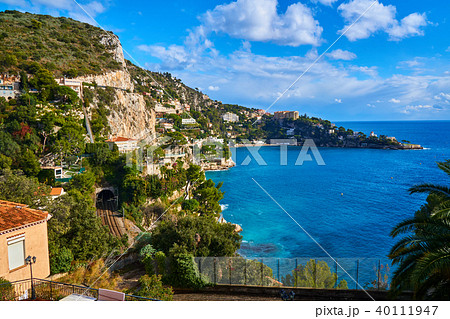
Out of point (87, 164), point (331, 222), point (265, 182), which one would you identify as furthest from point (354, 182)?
point (87, 164)

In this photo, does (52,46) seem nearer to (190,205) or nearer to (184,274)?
(190,205)

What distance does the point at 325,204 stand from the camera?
30984 mm

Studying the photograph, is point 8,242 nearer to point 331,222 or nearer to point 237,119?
point 331,222

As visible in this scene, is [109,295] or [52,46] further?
[52,46]

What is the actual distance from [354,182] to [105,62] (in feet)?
126

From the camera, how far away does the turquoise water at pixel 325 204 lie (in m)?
20.9

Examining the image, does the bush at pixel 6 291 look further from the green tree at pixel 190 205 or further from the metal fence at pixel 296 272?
the green tree at pixel 190 205

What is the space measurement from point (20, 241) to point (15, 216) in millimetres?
692

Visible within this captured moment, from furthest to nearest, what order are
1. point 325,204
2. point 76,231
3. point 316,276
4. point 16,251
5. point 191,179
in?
point 325,204 → point 191,179 → point 76,231 → point 316,276 → point 16,251

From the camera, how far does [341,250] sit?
64.7 ft

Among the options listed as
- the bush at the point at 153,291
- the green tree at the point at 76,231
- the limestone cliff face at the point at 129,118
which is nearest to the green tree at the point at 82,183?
the green tree at the point at 76,231

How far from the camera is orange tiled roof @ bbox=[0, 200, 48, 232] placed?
7152 millimetres

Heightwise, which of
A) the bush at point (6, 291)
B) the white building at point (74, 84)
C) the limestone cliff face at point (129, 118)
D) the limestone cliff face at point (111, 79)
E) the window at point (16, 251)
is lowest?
the bush at point (6, 291)

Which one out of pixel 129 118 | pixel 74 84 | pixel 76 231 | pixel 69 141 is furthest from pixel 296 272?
pixel 129 118
